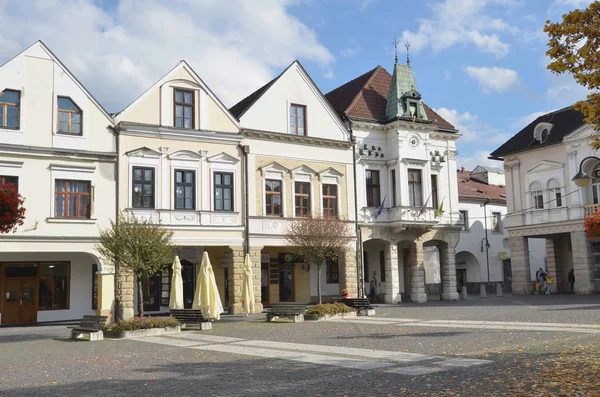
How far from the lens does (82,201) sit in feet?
91.0

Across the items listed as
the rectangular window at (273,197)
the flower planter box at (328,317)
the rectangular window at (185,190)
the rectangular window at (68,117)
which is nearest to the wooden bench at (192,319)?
the flower planter box at (328,317)

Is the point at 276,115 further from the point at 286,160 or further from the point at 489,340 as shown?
the point at 489,340

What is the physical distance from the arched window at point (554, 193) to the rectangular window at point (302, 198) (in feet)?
55.3

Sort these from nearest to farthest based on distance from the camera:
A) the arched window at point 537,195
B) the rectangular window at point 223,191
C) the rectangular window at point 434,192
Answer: the rectangular window at point 223,191 < the rectangular window at point 434,192 < the arched window at point 537,195

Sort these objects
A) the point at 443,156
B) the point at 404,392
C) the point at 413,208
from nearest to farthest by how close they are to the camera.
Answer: the point at 404,392 → the point at 413,208 → the point at 443,156

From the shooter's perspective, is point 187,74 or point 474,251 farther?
point 474,251

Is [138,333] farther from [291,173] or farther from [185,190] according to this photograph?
[291,173]

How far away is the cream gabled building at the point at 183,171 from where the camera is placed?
28.8 meters

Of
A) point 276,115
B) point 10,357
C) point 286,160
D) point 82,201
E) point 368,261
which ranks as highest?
point 276,115

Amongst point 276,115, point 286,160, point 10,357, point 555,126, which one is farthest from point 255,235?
point 555,126

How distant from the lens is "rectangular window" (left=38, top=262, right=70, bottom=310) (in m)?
28.9

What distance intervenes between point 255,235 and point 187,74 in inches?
328

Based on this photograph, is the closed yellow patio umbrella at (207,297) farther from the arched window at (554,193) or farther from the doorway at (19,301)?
the arched window at (554,193)

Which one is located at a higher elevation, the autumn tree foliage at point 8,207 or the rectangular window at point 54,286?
the autumn tree foliage at point 8,207
